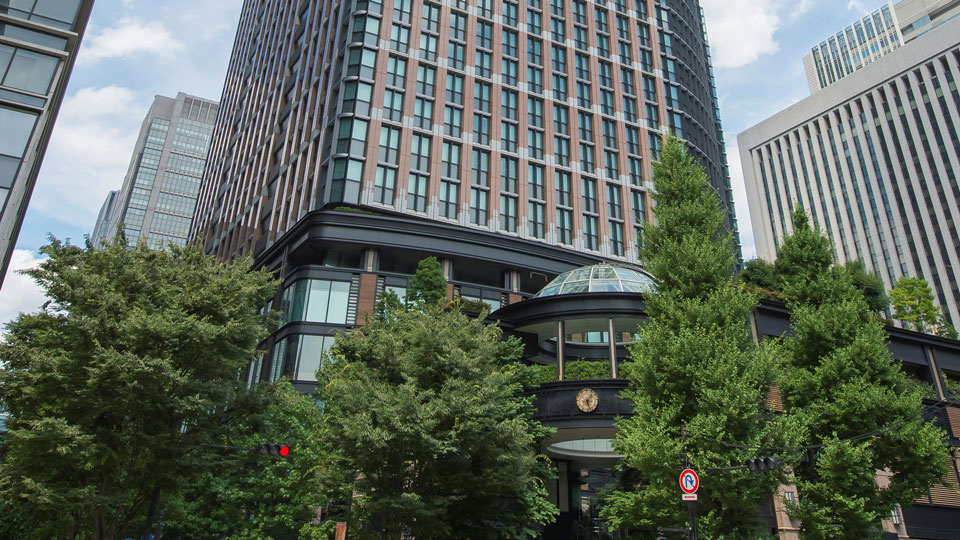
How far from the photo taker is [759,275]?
36.8 meters

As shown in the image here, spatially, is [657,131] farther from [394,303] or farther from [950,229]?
[950,229]

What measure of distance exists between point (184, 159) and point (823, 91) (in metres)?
127

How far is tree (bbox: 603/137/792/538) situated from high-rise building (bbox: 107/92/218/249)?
4807 inches

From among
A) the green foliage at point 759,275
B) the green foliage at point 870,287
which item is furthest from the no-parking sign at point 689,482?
the green foliage at point 870,287

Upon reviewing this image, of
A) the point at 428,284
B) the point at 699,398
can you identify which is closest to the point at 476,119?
the point at 428,284

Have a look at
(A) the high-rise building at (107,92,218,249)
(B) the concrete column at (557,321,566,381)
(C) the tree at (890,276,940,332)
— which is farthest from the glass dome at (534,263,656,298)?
(A) the high-rise building at (107,92,218,249)

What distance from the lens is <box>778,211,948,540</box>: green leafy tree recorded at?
16781 millimetres

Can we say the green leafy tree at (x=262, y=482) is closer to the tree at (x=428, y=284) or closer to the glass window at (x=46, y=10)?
the tree at (x=428, y=284)

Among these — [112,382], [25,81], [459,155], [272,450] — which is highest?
[459,155]

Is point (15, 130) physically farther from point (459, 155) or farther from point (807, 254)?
point (807, 254)

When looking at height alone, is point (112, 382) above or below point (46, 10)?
below

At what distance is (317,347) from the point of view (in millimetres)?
33781

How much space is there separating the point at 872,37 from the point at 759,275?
121013 mm

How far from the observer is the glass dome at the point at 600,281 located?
96.5ft
